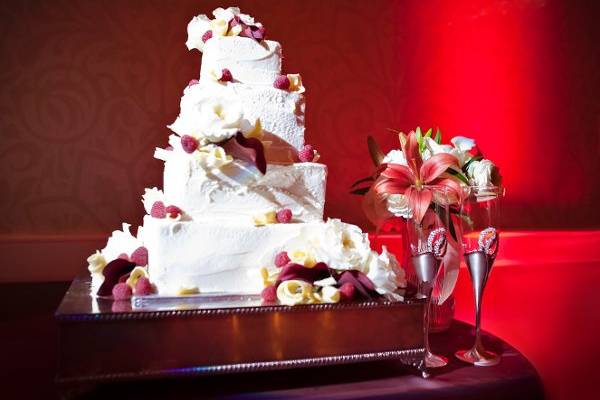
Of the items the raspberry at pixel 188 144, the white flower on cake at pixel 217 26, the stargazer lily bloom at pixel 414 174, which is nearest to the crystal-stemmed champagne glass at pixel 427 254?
the stargazer lily bloom at pixel 414 174

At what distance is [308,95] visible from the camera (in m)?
3.87

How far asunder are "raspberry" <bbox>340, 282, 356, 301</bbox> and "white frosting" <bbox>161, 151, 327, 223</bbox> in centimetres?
32

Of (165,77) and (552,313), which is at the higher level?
(165,77)

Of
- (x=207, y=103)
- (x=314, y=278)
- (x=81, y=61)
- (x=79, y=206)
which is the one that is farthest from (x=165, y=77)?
(x=314, y=278)

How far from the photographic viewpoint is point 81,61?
3.48m

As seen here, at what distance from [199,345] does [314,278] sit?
1.10 feet

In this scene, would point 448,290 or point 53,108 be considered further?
point 53,108

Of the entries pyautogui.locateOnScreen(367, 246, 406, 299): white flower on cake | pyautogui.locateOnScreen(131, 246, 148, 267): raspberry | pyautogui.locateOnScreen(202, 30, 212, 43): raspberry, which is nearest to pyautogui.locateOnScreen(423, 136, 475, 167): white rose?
pyautogui.locateOnScreen(367, 246, 406, 299): white flower on cake

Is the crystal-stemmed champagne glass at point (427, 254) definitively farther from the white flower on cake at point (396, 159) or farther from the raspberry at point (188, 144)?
the raspberry at point (188, 144)

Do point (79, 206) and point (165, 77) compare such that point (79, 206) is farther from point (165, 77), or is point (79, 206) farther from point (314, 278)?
point (314, 278)

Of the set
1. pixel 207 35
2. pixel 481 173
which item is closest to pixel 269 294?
pixel 481 173

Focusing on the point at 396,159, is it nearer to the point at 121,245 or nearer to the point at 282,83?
the point at 282,83

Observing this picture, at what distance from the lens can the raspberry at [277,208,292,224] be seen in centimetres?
160

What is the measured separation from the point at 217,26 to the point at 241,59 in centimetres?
14
